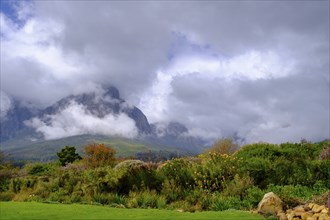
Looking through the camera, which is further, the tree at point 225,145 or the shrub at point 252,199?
the tree at point 225,145

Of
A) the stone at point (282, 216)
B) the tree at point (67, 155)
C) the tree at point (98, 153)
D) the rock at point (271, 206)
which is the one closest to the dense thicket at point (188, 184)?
the rock at point (271, 206)

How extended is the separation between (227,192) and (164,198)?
241 centimetres

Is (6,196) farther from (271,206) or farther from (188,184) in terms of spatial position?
(271,206)

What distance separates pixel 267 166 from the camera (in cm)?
1855

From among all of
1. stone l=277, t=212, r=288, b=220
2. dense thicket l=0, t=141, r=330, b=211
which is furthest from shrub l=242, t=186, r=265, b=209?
stone l=277, t=212, r=288, b=220

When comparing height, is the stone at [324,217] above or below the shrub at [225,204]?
below

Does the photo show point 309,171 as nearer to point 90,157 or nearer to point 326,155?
point 326,155

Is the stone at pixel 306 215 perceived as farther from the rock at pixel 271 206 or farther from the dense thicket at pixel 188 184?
the dense thicket at pixel 188 184

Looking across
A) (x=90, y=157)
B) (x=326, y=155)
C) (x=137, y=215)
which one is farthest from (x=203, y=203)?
(x=90, y=157)

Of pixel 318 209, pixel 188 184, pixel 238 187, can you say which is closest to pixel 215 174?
pixel 188 184

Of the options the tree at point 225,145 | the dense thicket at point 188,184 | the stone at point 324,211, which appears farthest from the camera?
the tree at point 225,145

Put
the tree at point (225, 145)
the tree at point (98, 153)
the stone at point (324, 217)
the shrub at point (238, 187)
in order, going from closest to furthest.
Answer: the stone at point (324, 217) < the shrub at point (238, 187) < the tree at point (225, 145) < the tree at point (98, 153)

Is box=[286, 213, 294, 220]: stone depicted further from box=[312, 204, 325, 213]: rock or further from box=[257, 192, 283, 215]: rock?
box=[312, 204, 325, 213]: rock

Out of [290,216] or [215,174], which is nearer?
[290,216]
